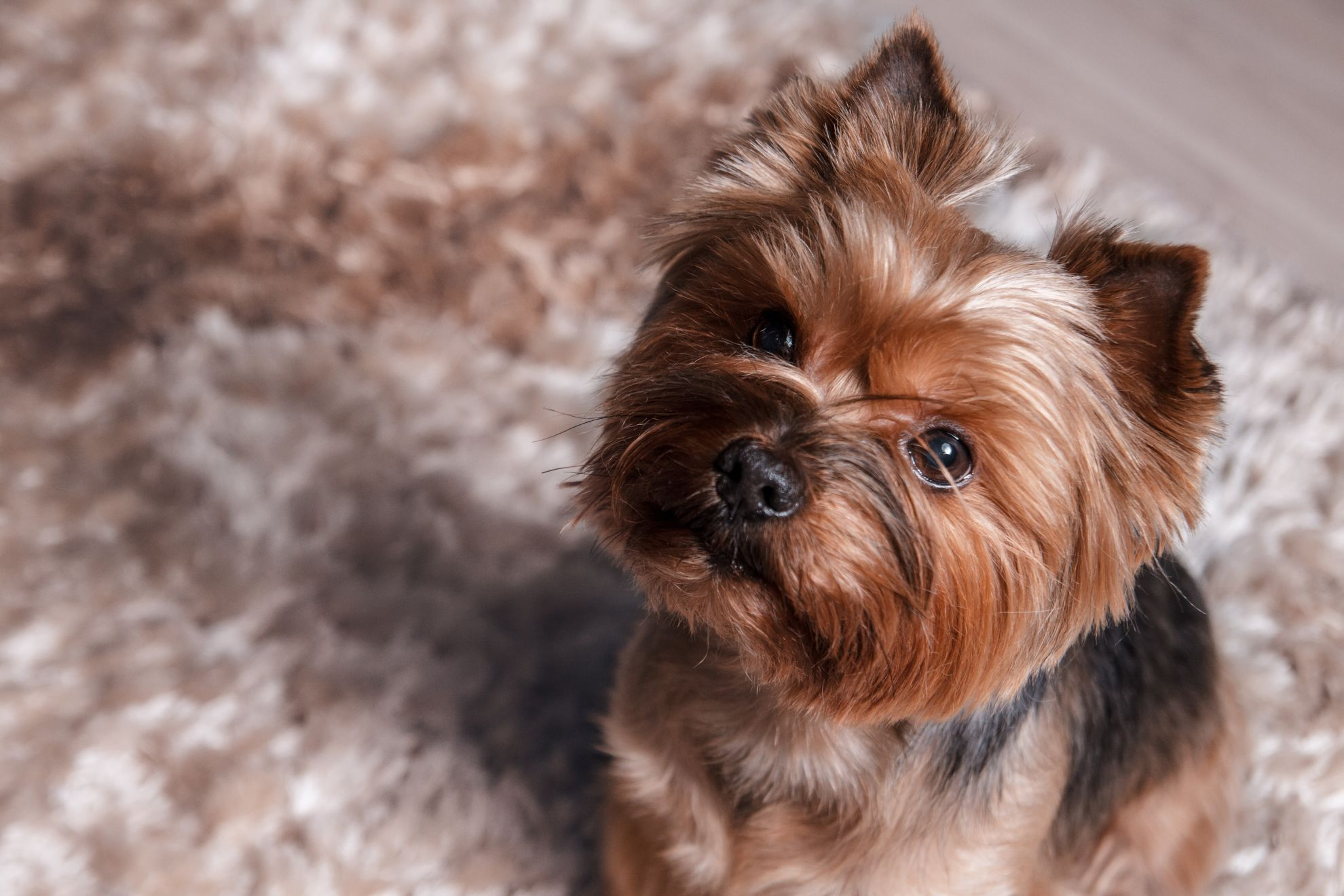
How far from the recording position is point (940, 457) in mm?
1342

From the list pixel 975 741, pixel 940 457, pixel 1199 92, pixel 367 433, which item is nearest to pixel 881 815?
pixel 975 741

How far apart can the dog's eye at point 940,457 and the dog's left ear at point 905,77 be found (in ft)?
1.27

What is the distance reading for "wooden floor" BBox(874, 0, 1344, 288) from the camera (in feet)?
10.5

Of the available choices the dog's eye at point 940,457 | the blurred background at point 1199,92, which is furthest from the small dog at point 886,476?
the blurred background at point 1199,92

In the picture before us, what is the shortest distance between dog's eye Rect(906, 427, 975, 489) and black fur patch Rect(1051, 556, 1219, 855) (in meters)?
0.41

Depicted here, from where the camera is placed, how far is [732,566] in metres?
1.27

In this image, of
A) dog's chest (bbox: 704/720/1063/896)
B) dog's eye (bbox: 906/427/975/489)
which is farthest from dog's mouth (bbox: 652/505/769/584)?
dog's chest (bbox: 704/720/1063/896)

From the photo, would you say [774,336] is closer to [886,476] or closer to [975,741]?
[886,476]

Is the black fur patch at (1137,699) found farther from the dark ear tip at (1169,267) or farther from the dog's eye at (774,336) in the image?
the dog's eye at (774,336)

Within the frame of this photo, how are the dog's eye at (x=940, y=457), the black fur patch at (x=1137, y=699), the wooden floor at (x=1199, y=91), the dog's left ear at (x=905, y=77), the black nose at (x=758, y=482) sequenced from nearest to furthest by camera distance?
the black nose at (x=758, y=482), the dog's eye at (x=940, y=457), the dog's left ear at (x=905, y=77), the black fur patch at (x=1137, y=699), the wooden floor at (x=1199, y=91)

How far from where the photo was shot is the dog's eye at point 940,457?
133cm

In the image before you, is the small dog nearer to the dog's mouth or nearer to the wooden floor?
the dog's mouth

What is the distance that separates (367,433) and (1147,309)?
1.56 meters

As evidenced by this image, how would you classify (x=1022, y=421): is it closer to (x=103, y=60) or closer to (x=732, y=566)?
(x=732, y=566)
